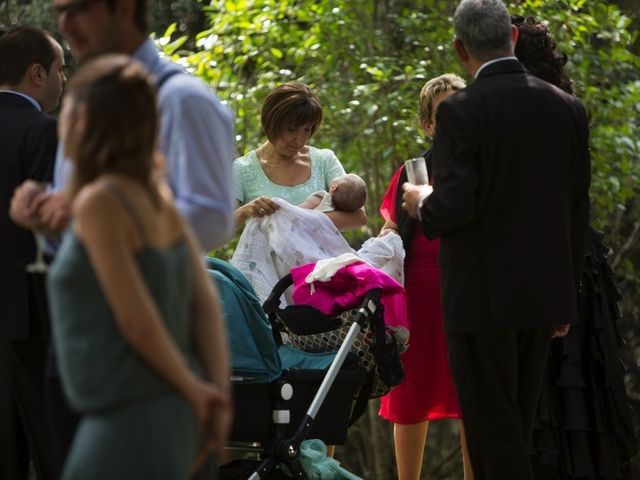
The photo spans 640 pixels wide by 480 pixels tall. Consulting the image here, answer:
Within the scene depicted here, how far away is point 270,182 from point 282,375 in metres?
0.99

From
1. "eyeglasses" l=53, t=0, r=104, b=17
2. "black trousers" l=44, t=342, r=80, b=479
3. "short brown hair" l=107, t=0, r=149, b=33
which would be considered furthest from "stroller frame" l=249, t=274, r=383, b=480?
"eyeglasses" l=53, t=0, r=104, b=17

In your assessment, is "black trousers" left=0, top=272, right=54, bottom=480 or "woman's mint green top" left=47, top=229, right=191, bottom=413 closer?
"woman's mint green top" left=47, top=229, right=191, bottom=413

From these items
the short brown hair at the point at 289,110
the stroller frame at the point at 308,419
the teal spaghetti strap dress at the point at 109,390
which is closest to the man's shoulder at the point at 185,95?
the teal spaghetti strap dress at the point at 109,390

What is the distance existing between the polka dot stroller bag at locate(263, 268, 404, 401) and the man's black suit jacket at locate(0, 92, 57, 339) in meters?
1.10

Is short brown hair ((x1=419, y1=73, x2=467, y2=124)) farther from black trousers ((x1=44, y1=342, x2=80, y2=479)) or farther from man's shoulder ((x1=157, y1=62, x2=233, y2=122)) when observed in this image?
black trousers ((x1=44, y1=342, x2=80, y2=479))

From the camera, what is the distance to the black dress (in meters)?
5.27

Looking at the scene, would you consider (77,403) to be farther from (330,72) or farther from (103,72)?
(330,72)

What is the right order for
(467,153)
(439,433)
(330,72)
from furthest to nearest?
(439,433) < (330,72) < (467,153)

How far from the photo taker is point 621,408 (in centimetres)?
534

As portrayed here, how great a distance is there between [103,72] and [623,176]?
20.6 ft

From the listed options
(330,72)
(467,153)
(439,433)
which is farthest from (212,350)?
(439,433)

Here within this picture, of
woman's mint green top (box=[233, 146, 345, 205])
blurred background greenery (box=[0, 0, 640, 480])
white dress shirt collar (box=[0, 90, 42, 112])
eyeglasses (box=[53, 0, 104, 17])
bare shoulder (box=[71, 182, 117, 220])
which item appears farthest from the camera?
blurred background greenery (box=[0, 0, 640, 480])

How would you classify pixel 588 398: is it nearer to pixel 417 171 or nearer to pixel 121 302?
pixel 417 171

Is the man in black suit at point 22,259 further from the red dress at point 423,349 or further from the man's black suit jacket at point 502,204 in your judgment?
the red dress at point 423,349
